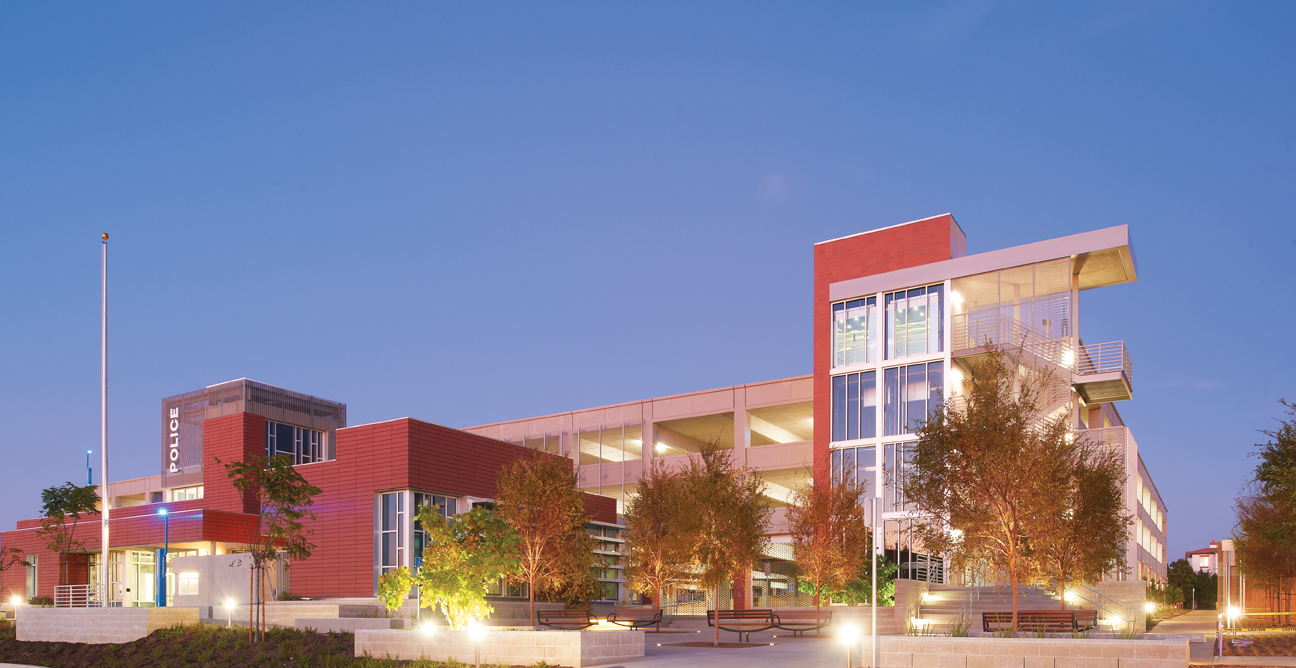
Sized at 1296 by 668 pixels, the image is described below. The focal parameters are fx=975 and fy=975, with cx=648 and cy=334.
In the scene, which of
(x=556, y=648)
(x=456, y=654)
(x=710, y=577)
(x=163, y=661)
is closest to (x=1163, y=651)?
(x=556, y=648)

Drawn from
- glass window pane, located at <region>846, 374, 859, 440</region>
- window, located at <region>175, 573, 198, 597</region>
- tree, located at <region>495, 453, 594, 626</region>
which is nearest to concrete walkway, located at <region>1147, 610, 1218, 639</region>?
glass window pane, located at <region>846, 374, 859, 440</region>

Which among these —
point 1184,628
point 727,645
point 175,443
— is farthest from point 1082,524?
point 175,443

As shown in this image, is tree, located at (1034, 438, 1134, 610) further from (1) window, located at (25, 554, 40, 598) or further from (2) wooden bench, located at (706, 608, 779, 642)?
(1) window, located at (25, 554, 40, 598)

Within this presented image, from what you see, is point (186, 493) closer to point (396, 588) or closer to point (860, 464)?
point (860, 464)

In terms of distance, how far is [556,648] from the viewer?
17922mm

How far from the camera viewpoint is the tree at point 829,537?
32.1m

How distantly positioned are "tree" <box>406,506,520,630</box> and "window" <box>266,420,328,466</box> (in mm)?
30565

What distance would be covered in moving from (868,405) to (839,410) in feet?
4.49

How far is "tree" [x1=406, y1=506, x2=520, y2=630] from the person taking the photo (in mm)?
19438

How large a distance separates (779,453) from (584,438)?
14.8 meters

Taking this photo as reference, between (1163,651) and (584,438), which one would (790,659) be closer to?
(1163,651)

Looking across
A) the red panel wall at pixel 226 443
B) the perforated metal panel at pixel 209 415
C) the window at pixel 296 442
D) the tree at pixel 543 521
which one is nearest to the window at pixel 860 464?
the tree at pixel 543 521

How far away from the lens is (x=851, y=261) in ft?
143

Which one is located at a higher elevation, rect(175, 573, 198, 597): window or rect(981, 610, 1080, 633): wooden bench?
rect(981, 610, 1080, 633): wooden bench
